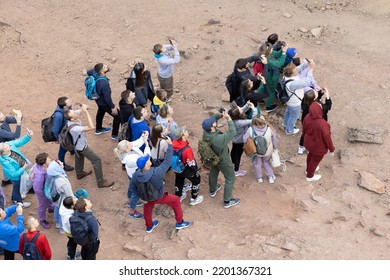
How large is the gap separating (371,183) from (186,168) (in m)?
3.81

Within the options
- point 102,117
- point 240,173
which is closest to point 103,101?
point 102,117

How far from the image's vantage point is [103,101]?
1105cm

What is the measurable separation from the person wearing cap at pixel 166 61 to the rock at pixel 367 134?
434cm

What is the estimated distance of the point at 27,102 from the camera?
44.1 feet

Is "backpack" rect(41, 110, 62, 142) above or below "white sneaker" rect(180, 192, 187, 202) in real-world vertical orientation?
above

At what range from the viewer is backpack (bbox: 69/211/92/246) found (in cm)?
754

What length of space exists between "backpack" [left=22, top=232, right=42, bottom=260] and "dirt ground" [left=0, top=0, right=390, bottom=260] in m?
1.27

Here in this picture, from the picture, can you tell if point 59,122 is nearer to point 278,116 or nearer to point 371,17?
point 278,116

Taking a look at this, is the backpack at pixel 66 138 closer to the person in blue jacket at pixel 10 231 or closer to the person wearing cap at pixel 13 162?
the person wearing cap at pixel 13 162

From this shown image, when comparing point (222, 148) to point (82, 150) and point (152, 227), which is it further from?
point (82, 150)

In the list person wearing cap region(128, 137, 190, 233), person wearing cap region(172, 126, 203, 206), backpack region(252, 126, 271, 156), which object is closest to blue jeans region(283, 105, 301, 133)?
backpack region(252, 126, 271, 156)

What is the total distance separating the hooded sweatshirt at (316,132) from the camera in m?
9.31

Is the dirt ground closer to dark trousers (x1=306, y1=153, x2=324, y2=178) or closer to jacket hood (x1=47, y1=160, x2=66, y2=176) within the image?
dark trousers (x1=306, y1=153, x2=324, y2=178)

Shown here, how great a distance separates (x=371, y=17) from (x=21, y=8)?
11.8 m
